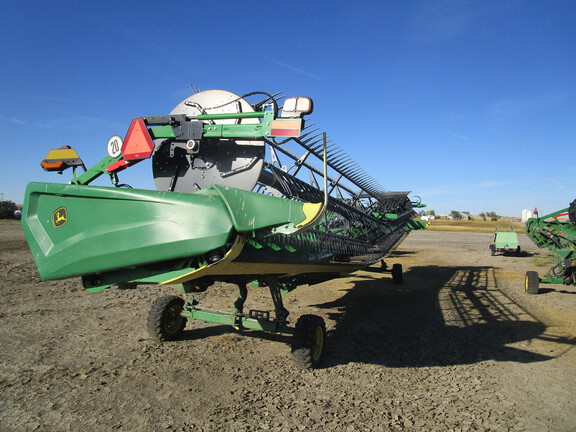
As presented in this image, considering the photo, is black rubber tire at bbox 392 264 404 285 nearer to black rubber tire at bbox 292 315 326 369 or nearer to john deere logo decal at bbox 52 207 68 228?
black rubber tire at bbox 292 315 326 369

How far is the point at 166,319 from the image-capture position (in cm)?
529

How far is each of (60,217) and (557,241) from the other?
12149 mm

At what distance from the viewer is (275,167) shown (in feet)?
13.4

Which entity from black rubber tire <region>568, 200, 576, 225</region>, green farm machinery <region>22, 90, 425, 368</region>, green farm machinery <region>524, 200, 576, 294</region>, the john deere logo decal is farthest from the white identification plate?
black rubber tire <region>568, 200, 576, 225</region>

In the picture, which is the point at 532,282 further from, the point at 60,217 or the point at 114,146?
the point at 60,217

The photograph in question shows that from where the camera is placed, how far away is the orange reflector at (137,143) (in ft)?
11.8

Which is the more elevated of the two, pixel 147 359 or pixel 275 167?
pixel 275 167

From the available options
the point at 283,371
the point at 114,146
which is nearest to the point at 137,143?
the point at 114,146

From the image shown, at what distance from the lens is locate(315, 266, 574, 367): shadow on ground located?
16.9 feet

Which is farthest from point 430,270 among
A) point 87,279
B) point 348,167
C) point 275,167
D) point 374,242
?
point 87,279

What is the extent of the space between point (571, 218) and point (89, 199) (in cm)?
1124

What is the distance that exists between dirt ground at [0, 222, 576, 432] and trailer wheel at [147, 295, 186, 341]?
0.55 feet

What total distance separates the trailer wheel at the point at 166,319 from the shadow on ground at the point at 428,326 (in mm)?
2330

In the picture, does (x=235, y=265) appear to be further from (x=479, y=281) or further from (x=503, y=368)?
(x=479, y=281)
